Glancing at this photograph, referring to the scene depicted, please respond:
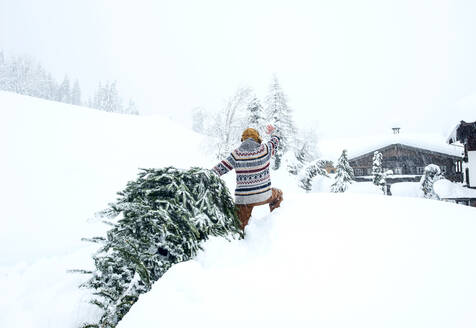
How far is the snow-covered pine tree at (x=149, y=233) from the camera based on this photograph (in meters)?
2.12

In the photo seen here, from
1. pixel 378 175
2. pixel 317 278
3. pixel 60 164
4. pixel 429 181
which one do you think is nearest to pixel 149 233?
pixel 317 278

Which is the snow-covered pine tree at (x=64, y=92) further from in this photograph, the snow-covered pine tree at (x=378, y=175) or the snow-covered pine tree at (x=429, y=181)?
the snow-covered pine tree at (x=429, y=181)

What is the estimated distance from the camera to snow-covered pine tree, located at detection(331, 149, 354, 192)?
17875mm

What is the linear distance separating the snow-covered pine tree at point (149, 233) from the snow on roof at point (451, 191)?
14.9m

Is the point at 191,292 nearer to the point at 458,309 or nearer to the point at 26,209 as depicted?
the point at 458,309

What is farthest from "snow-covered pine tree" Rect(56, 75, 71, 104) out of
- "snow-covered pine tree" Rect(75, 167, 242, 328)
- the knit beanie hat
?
"snow-covered pine tree" Rect(75, 167, 242, 328)

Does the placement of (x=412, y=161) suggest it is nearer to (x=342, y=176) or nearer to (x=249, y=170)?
(x=342, y=176)

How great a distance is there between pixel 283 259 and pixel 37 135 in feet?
58.6

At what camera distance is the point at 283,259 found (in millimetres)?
2152

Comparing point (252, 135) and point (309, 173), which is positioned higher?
point (252, 135)

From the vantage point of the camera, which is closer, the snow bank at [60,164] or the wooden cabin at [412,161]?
the snow bank at [60,164]

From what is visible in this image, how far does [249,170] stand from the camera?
12.9ft

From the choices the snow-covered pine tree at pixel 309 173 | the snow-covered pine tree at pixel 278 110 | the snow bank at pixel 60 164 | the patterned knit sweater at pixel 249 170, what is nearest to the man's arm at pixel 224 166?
the patterned knit sweater at pixel 249 170

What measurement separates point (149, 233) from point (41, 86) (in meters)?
73.4
